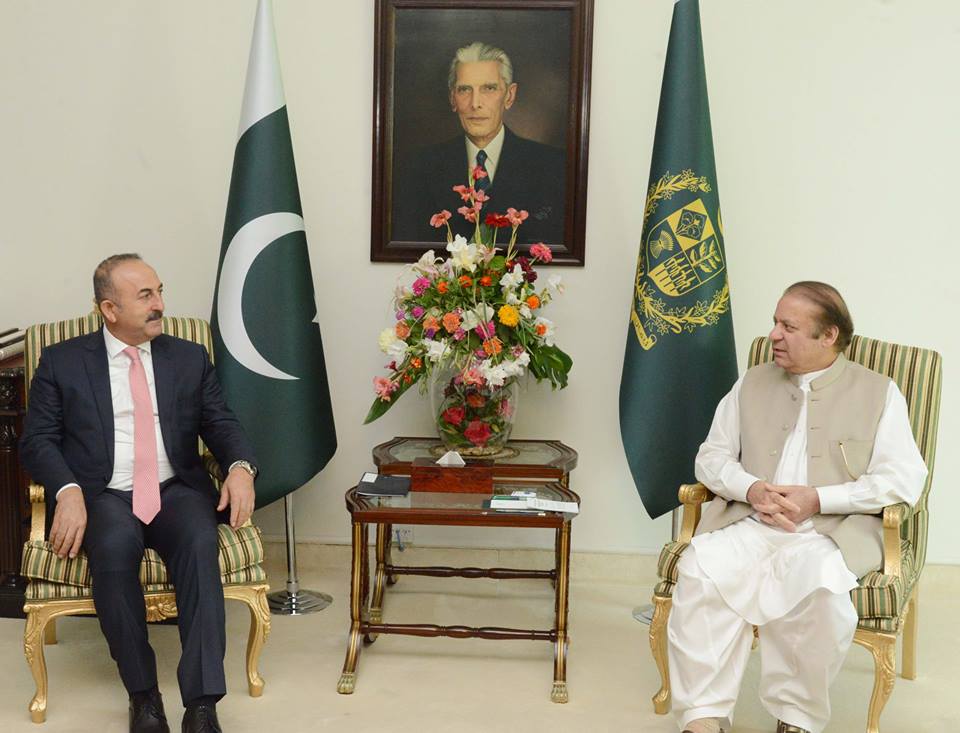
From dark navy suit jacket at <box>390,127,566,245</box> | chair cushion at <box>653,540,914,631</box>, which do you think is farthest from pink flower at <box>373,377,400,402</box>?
chair cushion at <box>653,540,914,631</box>

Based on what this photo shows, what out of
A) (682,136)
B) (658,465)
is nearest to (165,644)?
(658,465)

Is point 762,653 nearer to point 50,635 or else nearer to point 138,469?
point 138,469

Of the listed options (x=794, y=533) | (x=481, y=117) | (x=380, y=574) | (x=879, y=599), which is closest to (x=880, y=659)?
(x=879, y=599)

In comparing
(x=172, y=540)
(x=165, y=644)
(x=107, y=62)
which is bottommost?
(x=165, y=644)

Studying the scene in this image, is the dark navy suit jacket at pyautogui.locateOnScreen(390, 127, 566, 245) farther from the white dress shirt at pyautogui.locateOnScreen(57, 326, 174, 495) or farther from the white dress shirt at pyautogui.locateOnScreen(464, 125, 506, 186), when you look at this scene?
the white dress shirt at pyautogui.locateOnScreen(57, 326, 174, 495)

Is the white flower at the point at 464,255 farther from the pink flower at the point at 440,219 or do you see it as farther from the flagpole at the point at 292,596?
the flagpole at the point at 292,596

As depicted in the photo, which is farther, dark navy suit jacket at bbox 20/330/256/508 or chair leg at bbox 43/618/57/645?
chair leg at bbox 43/618/57/645

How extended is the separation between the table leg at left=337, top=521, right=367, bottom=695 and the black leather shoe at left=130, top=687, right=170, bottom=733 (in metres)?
0.57

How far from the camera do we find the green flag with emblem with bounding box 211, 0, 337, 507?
3.72 meters

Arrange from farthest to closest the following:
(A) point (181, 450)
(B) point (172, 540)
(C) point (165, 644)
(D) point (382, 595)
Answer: (D) point (382, 595) → (C) point (165, 644) → (A) point (181, 450) → (B) point (172, 540)

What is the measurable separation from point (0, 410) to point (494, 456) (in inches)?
70.0

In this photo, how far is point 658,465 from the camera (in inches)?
149

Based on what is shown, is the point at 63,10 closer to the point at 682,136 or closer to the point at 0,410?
the point at 0,410

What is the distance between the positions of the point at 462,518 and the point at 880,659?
1239 mm
